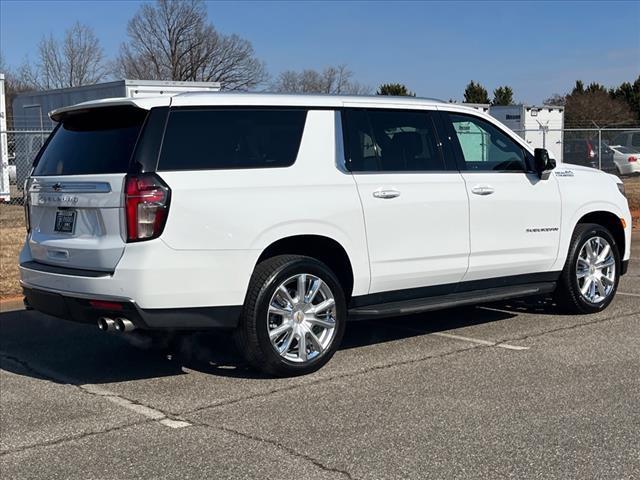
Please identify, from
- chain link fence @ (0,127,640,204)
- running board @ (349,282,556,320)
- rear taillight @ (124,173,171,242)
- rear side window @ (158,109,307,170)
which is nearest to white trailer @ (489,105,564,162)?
chain link fence @ (0,127,640,204)

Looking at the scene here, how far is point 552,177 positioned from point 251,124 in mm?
3036

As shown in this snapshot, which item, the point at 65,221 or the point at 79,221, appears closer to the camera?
the point at 79,221

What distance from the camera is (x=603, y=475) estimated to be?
13.4 feet

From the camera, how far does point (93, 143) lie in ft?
19.3

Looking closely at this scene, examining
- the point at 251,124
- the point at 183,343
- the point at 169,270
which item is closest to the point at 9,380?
the point at 183,343

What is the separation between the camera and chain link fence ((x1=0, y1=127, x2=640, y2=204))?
2128cm

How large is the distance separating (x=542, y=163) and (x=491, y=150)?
47cm

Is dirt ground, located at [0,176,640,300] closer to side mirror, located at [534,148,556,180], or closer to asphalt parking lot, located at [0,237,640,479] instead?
asphalt parking lot, located at [0,237,640,479]

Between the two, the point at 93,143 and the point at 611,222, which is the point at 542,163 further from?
the point at 93,143

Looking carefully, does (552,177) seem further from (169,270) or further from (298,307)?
(169,270)

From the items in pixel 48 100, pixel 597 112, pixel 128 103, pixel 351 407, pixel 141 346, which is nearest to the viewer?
pixel 351 407

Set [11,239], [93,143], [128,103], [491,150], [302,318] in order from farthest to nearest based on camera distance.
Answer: [11,239], [491,150], [302,318], [93,143], [128,103]

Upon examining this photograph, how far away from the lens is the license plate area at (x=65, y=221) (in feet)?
18.9

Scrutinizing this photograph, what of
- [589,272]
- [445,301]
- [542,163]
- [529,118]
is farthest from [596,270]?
[529,118]
